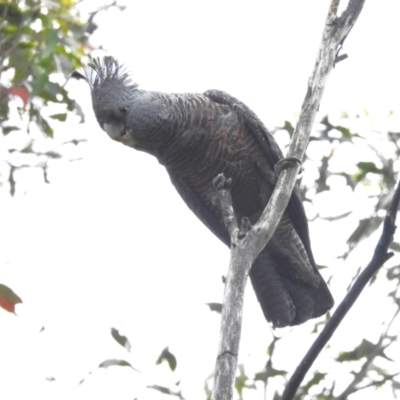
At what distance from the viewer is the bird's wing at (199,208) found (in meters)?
5.04

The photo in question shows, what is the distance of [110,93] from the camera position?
473cm

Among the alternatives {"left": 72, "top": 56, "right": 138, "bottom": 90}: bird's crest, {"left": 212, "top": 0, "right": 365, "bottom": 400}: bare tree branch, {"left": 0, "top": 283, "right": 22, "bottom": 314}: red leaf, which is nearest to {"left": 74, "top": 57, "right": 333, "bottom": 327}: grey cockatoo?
{"left": 72, "top": 56, "right": 138, "bottom": 90}: bird's crest

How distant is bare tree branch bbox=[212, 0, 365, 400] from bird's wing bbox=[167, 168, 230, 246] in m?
1.36

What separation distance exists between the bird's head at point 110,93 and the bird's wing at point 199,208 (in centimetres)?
52

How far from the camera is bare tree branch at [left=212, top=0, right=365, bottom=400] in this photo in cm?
275

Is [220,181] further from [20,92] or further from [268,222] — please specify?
[20,92]

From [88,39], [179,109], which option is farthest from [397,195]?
[88,39]

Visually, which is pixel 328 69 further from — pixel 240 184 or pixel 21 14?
pixel 21 14

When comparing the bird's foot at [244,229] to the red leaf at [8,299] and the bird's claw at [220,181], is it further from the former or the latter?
the red leaf at [8,299]

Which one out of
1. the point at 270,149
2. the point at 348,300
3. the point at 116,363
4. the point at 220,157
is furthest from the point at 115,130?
the point at 348,300

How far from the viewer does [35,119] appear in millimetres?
4871

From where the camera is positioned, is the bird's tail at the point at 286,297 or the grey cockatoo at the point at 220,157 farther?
the bird's tail at the point at 286,297

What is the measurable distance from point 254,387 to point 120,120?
182cm

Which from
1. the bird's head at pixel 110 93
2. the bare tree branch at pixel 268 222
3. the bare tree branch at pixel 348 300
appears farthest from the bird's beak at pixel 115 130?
the bare tree branch at pixel 348 300
